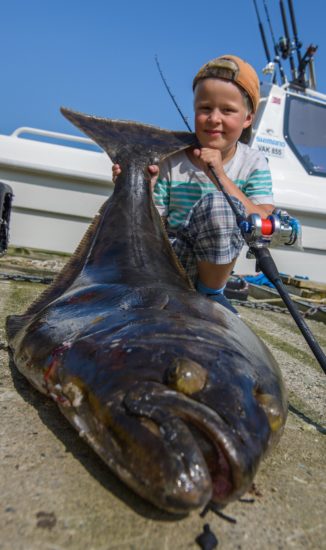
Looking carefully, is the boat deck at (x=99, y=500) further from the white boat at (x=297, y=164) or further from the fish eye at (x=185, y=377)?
the white boat at (x=297, y=164)

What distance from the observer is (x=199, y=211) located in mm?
2699

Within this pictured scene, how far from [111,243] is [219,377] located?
1.38 metres

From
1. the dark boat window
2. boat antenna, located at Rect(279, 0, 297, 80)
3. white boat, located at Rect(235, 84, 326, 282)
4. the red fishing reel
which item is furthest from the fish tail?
boat antenna, located at Rect(279, 0, 297, 80)

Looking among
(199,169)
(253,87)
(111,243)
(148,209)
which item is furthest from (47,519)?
(253,87)

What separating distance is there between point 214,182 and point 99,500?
75.7 inches

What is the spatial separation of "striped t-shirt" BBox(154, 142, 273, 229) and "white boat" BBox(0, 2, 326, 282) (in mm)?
2991

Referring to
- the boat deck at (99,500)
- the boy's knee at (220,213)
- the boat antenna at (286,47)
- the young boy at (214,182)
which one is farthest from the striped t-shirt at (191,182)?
the boat antenna at (286,47)

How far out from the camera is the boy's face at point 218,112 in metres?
2.85

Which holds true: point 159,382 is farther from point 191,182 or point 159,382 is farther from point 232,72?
point 232,72

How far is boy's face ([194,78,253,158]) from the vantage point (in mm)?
2851

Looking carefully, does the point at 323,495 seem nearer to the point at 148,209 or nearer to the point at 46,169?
the point at 148,209

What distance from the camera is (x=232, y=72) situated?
9.25ft

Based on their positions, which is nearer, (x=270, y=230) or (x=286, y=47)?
(x=270, y=230)

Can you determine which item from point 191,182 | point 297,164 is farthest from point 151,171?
point 297,164
